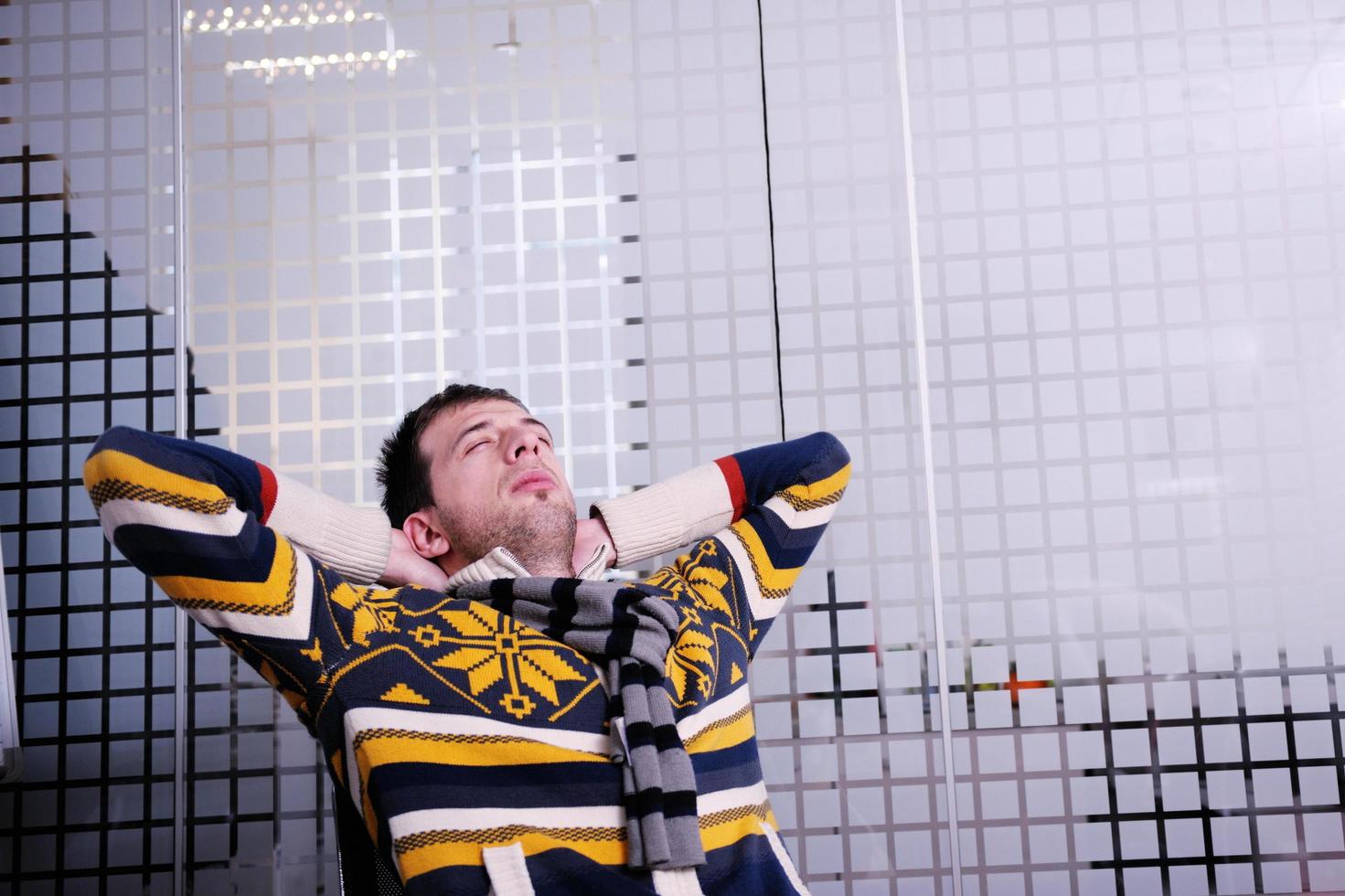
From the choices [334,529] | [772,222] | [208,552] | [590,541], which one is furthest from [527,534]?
[772,222]

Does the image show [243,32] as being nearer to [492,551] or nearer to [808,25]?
[808,25]

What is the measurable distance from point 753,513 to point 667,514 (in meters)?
0.15

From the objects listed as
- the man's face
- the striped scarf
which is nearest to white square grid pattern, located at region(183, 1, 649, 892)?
the man's face

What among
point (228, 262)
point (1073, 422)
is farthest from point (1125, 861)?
point (228, 262)

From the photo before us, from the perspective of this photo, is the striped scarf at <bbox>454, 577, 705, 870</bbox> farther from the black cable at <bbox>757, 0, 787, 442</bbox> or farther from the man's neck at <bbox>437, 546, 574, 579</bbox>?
the black cable at <bbox>757, 0, 787, 442</bbox>

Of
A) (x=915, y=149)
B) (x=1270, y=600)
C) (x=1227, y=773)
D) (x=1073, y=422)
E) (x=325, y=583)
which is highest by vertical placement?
(x=915, y=149)

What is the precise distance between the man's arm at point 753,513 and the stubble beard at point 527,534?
158mm

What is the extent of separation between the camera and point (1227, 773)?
2311mm

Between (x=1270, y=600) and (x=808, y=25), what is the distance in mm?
1541

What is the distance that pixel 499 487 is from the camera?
5.86 ft

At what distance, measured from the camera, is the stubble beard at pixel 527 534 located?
5.77 feet

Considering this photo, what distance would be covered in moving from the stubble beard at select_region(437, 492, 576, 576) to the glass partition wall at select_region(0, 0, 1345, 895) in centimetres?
59

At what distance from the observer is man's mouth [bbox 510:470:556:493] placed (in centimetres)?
178

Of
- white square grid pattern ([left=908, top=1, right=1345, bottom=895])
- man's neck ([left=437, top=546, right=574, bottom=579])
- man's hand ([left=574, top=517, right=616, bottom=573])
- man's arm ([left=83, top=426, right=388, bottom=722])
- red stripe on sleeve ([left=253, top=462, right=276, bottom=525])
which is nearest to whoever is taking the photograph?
man's arm ([left=83, top=426, right=388, bottom=722])
